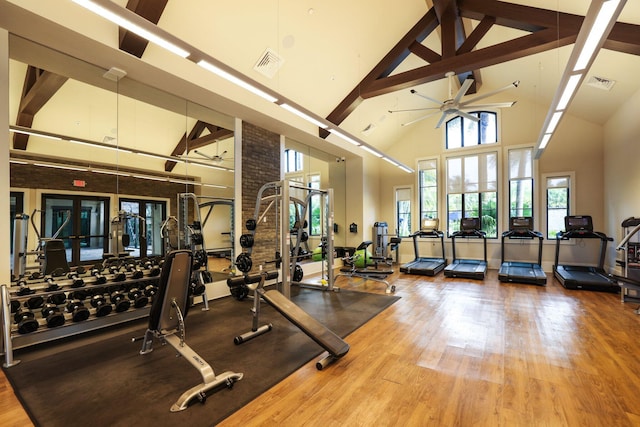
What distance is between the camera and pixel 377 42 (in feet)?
18.5

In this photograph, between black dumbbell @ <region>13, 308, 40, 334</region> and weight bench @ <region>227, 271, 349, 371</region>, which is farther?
black dumbbell @ <region>13, 308, 40, 334</region>

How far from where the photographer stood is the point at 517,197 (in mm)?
8148

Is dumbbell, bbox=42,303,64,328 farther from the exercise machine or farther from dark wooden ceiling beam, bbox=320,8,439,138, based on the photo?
the exercise machine

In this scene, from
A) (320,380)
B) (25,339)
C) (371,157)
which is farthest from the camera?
(371,157)

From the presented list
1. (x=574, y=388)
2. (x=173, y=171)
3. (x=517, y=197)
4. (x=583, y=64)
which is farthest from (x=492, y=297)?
(x=173, y=171)

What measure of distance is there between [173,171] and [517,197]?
28.7ft

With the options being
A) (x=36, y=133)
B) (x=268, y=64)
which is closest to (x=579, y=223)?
(x=268, y=64)

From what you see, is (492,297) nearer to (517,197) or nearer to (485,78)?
(517,197)

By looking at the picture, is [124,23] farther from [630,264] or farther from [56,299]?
[630,264]

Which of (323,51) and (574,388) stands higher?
(323,51)

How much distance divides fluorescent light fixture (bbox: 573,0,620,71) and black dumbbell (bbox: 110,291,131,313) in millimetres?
5521

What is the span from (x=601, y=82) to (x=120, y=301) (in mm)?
8789

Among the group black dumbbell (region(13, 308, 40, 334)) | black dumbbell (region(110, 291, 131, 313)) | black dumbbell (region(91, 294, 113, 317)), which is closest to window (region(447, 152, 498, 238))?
black dumbbell (region(110, 291, 131, 313))

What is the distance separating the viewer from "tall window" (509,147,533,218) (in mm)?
7992
